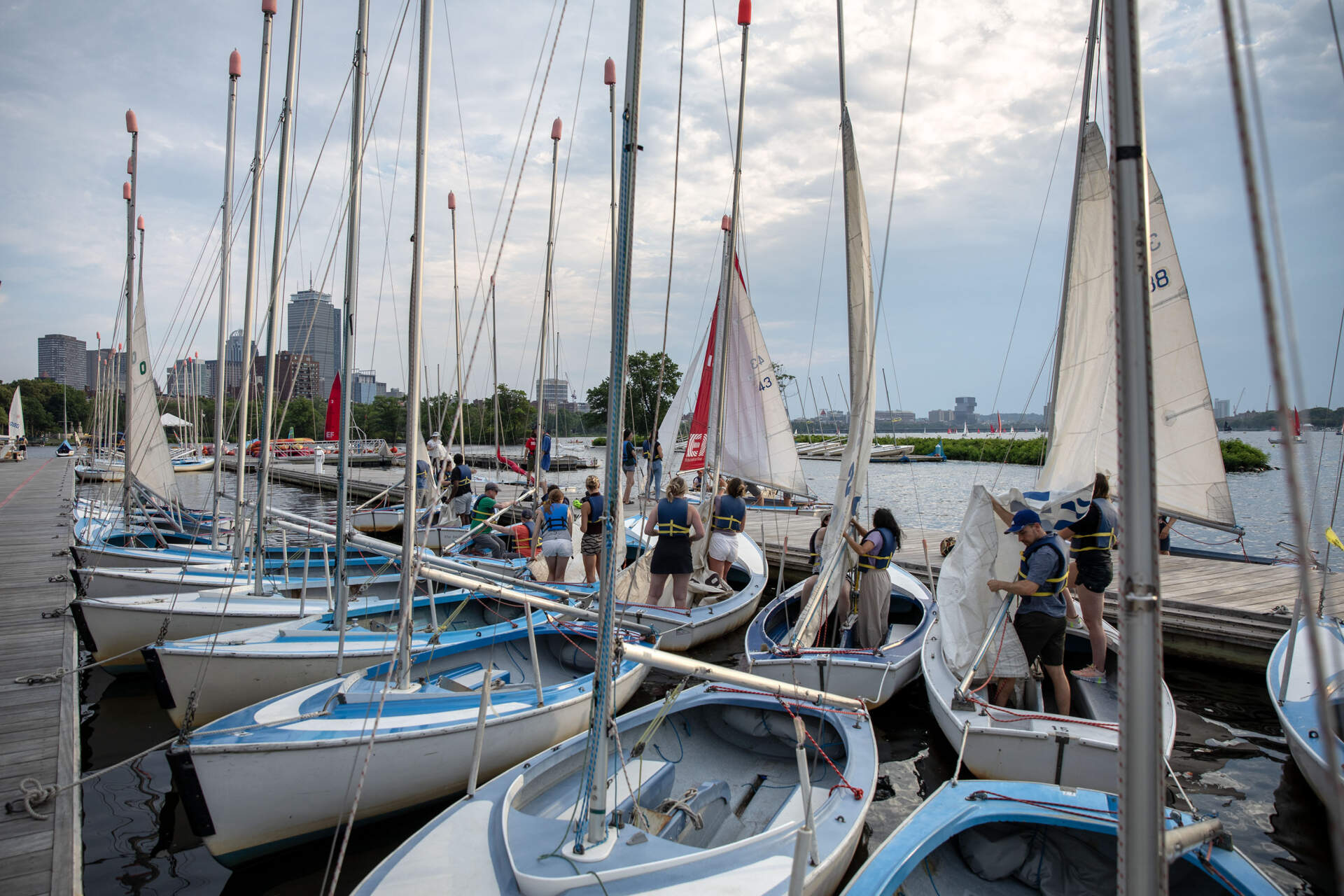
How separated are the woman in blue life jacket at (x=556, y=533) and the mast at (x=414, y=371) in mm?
4396

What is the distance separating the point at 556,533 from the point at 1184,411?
8.03 metres

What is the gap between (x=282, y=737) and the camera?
198 inches

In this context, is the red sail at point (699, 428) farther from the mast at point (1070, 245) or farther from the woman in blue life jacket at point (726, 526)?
the mast at point (1070, 245)

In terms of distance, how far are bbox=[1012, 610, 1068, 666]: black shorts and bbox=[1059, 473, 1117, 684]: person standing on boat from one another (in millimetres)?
1085

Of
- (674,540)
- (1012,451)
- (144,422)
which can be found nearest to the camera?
(674,540)

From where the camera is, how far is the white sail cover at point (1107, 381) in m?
7.84

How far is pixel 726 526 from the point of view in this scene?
10.8 meters

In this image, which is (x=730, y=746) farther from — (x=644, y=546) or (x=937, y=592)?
(x=644, y=546)

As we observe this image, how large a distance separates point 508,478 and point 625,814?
3382 centimetres

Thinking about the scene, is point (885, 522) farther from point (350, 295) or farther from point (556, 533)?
point (350, 295)

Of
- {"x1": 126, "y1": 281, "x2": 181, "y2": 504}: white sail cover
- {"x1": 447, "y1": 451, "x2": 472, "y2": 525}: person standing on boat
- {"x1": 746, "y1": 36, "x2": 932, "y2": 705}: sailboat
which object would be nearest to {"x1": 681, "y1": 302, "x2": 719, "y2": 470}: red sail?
{"x1": 447, "y1": 451, "x2": 472, "y2": 525}: person standing on boat

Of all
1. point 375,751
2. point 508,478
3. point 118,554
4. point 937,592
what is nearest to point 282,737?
point 375,751

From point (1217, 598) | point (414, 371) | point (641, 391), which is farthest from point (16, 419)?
point (1217, 598)

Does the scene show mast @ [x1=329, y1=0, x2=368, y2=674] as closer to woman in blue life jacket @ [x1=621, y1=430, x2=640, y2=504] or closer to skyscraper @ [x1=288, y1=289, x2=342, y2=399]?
skyscraper @ [x1=288, y1=289, x2=342, y2=399]
